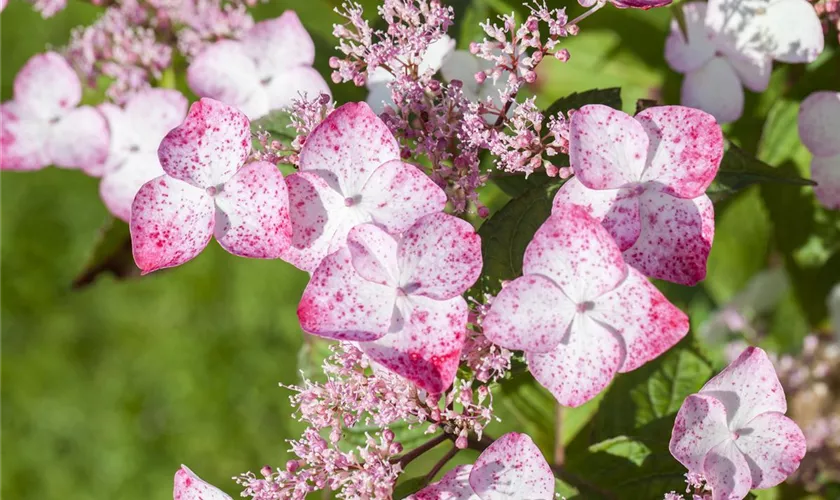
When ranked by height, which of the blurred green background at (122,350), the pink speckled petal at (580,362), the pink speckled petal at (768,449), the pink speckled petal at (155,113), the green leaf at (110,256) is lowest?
the blurred green background at (122,350)

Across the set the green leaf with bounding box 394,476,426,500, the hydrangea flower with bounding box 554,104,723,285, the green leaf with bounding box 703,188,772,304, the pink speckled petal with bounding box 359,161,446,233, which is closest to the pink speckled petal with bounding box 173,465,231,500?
the green leaf with bounding box 394,476,426,500

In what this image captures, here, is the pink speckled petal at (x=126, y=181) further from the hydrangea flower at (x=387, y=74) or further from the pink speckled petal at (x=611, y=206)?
the pink speckled petal at (x=611, y=206)

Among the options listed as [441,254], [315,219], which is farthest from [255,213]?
[441,254]

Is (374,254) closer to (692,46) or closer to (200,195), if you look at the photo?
(200,195)

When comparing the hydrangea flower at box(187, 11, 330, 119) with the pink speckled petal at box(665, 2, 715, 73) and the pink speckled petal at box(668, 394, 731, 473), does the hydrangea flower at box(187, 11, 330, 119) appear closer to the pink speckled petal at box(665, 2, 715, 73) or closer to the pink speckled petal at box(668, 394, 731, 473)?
the pink speckled petal at box(665, 2, 715, 73)

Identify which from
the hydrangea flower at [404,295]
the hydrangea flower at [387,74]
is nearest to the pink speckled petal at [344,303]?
the hydrangea flower at [404,295]

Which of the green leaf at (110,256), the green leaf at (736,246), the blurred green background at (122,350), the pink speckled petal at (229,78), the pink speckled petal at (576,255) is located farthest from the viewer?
the blurred green background at (122,350)

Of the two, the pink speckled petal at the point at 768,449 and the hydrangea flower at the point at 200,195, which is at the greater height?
the hydrangea flower at the point at 200,195

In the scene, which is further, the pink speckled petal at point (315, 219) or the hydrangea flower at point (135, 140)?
the hydrangea flower at point (135, 140)
